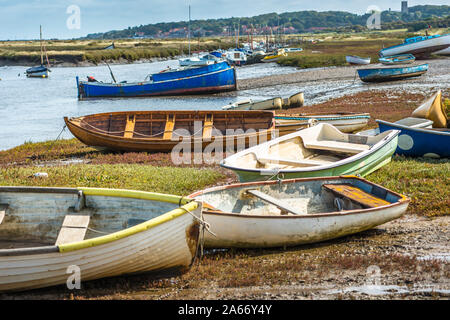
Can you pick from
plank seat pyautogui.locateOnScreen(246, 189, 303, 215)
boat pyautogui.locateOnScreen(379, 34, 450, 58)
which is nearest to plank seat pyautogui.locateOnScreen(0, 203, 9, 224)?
plank seat pyautogui.locateOnScreen(246, 189, 303, 215)

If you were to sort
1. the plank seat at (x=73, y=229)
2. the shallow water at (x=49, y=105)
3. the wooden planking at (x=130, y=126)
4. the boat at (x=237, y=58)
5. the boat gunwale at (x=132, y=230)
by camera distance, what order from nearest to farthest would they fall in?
the boat gunwale at (x=132, y=230)
the plank seat at (x=73, y=229)
the wooden planking at (x=130, y=126)
the shallow water at (x=49, y=105)
the boat at (x=237, y=58)

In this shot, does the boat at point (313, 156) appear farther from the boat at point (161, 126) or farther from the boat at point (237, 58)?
the boat at point (237, 58)

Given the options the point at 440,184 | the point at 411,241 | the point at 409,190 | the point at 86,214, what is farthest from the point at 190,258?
the point at 440,184

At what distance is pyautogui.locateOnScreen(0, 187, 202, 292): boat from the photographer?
245 inches

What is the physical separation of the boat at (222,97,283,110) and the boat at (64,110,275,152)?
302 inches

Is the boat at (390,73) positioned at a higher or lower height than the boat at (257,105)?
higher

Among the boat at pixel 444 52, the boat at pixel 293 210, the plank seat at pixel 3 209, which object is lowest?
the boat at pixel 293 210

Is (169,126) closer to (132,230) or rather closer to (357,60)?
(132,230)

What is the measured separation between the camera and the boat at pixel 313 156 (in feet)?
32.4

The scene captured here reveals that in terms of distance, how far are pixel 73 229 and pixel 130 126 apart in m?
9.95

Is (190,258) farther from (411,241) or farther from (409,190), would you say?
(409,190)

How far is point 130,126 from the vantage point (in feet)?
56.0

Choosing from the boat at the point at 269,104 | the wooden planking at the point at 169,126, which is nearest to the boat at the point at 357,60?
the boat at the point at 269,104

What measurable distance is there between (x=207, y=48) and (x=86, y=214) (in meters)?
120
